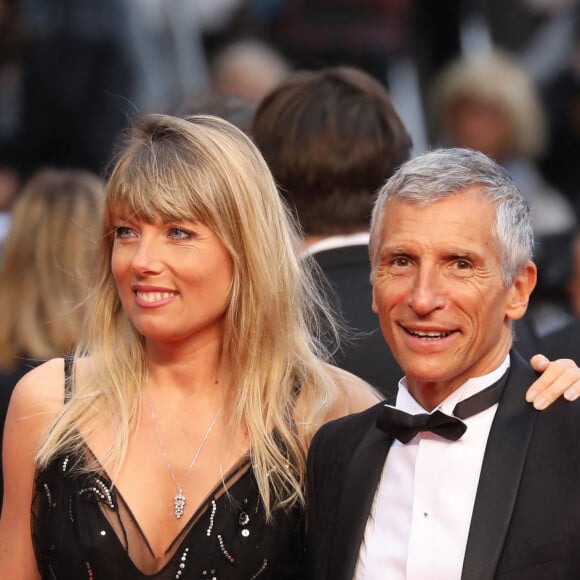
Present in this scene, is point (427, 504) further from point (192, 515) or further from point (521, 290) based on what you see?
point (192, 515)

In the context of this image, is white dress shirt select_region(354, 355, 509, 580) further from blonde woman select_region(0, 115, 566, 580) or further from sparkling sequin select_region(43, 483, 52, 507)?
sparkling sequin select_region(43, 483, 52, 507)

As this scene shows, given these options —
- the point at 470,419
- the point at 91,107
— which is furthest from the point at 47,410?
the point at 91,107

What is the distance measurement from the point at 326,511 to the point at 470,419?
482 millimetres

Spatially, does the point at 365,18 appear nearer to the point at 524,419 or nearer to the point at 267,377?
the point at 267,377

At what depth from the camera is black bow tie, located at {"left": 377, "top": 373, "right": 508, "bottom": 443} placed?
3.18 metres

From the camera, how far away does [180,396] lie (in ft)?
12.9

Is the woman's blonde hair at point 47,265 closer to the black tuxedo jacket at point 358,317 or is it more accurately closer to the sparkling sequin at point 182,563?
the black tuxedo jacket at point 358,317

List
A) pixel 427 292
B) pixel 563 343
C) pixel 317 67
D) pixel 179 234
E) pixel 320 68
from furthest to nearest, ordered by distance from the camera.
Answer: pixel 317 67 < pixel 320 68 < pixel 563 343 < pixel 179 234 < pixel 427 292

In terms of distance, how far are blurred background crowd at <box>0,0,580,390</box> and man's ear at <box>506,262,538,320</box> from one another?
10.6 feet

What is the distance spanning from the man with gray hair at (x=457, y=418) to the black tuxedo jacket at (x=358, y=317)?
78 cm

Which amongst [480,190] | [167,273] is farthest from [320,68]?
[480,190]

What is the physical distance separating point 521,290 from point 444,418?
0.37 m

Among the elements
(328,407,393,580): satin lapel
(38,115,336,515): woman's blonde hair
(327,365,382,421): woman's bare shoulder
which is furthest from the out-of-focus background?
(328,407,393,580): satin lapel

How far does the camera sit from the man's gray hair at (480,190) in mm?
3191
